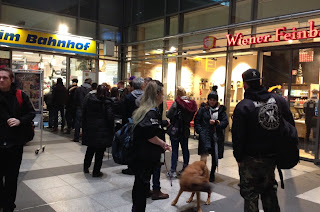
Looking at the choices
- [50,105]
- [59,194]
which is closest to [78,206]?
[59,194]

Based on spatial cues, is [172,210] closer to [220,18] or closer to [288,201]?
[288,201]

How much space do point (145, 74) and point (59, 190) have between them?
8.72 meters

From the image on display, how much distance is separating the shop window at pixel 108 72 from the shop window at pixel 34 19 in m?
2.00

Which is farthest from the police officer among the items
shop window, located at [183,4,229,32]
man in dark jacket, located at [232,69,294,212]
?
man in dark jacket, located at [232,69,294,212]

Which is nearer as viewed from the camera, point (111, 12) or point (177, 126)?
point (177, 126)

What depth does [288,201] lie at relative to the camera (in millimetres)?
4641

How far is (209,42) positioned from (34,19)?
22.5 feet

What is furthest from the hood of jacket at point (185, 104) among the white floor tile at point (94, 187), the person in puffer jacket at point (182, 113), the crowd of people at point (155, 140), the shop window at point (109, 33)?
the shop window at point (109, 33)

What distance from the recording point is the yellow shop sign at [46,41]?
10.8 meters

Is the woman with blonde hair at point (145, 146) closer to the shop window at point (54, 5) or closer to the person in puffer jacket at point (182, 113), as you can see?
the person in puffer jacket at point (182, 113)

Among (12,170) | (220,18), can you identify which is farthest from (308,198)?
(220,18)

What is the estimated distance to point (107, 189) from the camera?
485 centimetres

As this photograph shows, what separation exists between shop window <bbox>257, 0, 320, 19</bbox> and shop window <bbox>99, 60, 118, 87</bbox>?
7447mm

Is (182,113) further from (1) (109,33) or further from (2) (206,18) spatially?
(1) (109,33)
